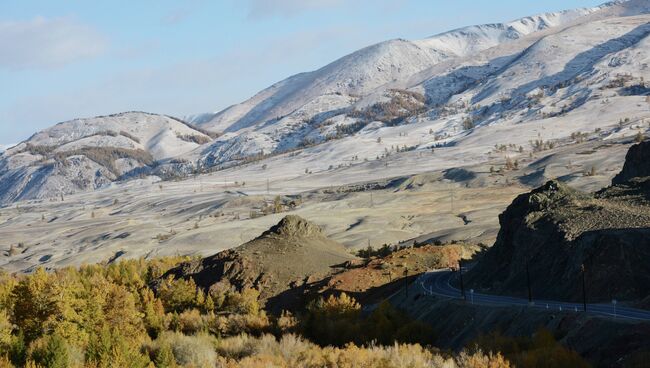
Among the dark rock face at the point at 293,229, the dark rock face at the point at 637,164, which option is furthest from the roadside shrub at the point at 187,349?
the dark rock face at the point at 637,164

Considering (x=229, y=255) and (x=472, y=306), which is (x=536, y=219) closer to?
(x=472, y=306)

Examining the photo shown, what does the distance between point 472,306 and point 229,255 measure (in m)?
50.1

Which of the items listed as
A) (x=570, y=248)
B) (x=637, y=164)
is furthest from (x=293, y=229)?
(x=570, y=248)

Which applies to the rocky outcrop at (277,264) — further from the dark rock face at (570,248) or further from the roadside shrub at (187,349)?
the roadside shrub at (187,349)

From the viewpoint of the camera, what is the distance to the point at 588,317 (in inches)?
1981

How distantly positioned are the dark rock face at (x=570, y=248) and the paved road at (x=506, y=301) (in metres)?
2.10

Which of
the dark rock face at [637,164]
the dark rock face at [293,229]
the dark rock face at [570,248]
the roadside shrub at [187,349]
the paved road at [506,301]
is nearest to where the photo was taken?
the paved road at [506,301]

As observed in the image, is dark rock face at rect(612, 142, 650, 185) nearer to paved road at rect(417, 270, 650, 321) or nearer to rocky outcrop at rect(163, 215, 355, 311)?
paved road at rect(417, 270, 650, 321)

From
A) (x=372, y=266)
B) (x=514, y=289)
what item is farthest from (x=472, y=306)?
(x=372, y=266)

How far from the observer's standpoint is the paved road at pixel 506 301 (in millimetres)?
52531

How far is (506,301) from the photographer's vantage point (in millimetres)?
66500

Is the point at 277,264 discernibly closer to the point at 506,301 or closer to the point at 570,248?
the point at 506,301

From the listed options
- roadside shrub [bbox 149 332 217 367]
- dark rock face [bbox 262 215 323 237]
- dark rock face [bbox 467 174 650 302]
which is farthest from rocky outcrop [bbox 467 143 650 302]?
dark rock face [bbox 262 215 323 237]

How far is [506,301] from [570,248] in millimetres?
7597
